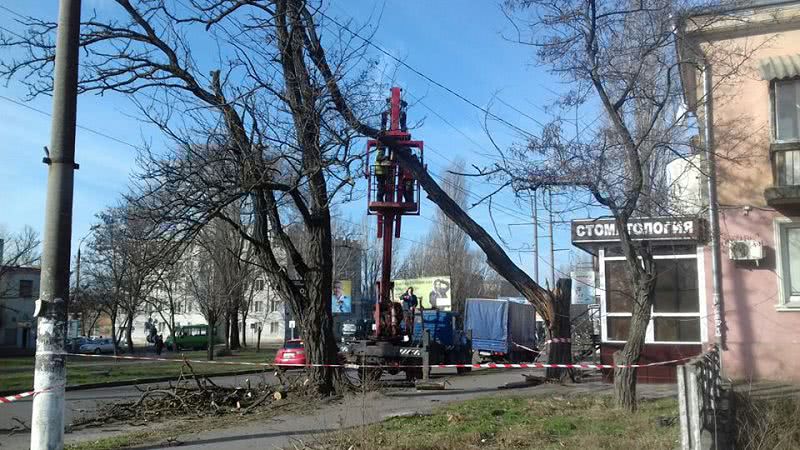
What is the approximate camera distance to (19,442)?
11375 millimetres

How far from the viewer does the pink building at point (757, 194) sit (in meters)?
13.7

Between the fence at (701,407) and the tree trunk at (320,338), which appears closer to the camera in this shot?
the fence at (701,407)

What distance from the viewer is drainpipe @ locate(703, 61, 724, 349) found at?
12938mm

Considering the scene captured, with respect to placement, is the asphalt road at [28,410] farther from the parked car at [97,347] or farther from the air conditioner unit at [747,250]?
the parked car at [97,347]

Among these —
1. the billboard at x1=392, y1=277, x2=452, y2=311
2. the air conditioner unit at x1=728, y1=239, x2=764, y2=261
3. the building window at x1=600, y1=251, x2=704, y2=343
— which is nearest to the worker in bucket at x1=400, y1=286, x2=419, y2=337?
the building window at x1=600, y1=251, x2=704, y2=343

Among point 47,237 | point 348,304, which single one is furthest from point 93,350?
point 47,237

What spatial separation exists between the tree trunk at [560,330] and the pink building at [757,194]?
3.29 m

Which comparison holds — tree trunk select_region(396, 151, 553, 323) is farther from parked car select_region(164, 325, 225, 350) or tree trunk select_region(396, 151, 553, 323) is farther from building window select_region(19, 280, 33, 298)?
building window select_region(19, 280, 33, 298)

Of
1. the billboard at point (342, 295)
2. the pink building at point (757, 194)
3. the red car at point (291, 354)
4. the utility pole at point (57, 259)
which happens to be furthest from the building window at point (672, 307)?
the billboard at point (342, 295)

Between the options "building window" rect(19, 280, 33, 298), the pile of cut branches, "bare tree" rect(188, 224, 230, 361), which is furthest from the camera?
"building window" rect(19, 280, 33, 298)

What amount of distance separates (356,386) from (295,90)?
674 cm

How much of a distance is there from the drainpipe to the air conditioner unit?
1.05 feet

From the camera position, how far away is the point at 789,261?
558 inches

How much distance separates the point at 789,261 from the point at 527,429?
317 inches
